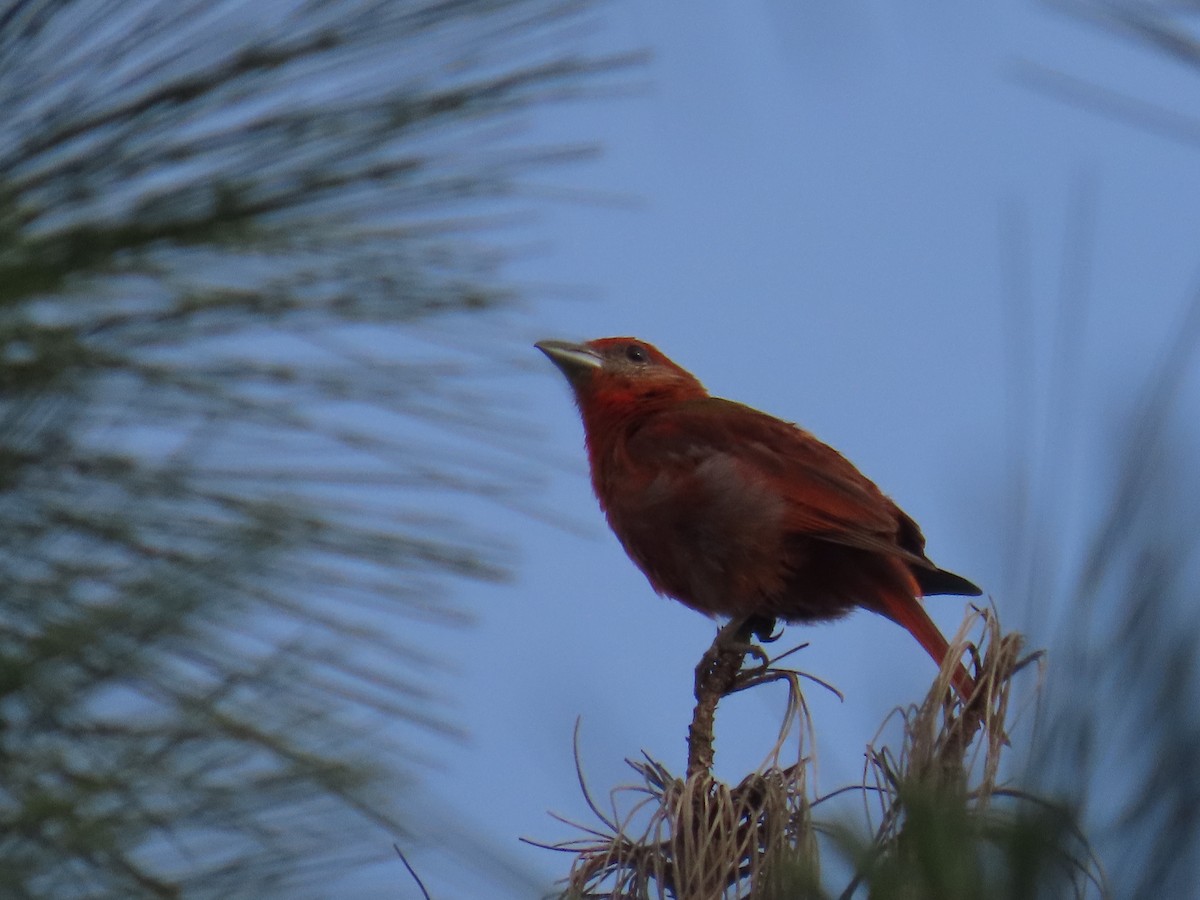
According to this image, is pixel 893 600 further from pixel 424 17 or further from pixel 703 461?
pixel 424 17

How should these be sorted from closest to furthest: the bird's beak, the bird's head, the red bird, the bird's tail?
the bird's tail → the red bird → the bird's head → the bird's beak

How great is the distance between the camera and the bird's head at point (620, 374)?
190 inches

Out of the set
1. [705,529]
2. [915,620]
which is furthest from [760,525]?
[915,620]

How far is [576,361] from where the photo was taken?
4.95 metres

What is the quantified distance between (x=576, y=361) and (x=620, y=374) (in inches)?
5.8

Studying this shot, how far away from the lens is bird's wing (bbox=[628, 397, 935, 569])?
3.93 m

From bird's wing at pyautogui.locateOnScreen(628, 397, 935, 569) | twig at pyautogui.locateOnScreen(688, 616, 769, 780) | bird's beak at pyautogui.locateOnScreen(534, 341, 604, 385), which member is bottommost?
twig at pyautogui.locateOnScreen(688, 616, 769, 780)

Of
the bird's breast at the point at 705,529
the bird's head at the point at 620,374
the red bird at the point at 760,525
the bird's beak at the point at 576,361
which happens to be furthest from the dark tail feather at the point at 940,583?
the bird's beak at the point at 576,361

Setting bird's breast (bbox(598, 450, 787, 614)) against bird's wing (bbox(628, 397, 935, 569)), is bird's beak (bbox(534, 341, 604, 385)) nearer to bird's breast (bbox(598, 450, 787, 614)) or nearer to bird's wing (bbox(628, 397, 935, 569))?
bird's wing (bbox(628, 397, 935, 569))

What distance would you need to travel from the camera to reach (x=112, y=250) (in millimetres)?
1802

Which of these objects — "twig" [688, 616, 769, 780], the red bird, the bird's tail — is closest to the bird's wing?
the red bird

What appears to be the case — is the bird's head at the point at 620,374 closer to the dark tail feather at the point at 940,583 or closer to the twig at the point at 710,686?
the dark tail feather at the point at 940,583

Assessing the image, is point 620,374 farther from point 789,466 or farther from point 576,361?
point 789,466

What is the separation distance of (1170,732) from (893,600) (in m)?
3.06
